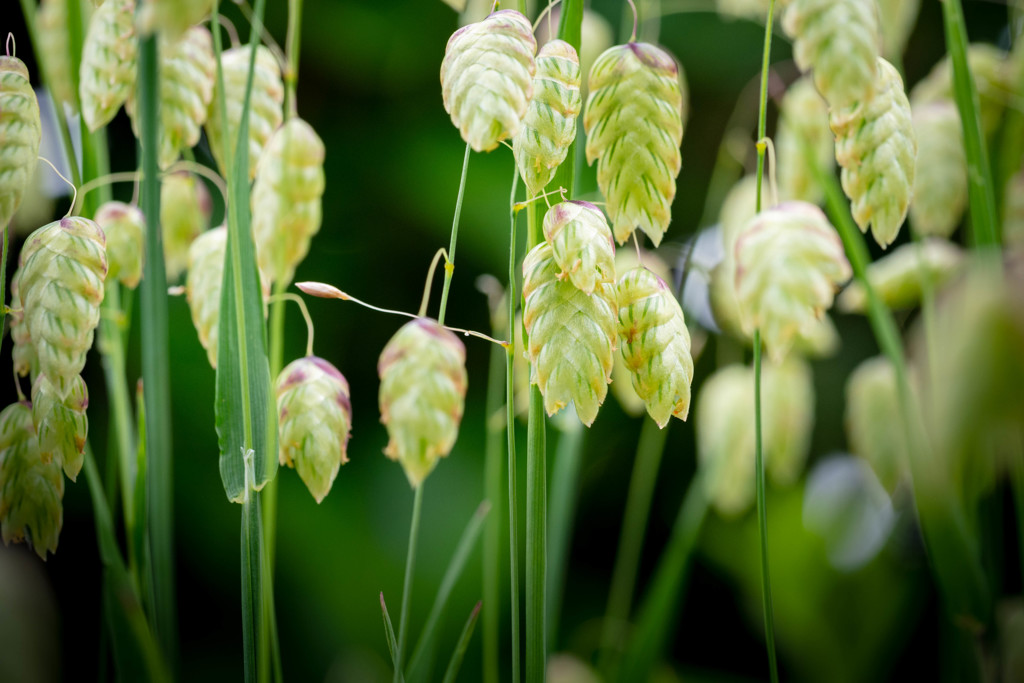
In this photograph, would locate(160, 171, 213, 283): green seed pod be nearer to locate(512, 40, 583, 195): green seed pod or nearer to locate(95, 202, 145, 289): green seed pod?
locate(95, 202, 145, 289): green seed pod

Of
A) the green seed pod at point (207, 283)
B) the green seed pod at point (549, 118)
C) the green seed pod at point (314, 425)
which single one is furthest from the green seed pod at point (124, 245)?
the green seed pod at point (549, 118)

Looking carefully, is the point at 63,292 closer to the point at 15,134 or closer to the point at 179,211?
the point at 15,134

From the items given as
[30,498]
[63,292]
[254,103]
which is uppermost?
[254,103]

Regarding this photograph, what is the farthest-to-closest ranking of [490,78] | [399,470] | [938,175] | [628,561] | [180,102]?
[399,470] → [628,561] → [938,175] → [180,102] → [490,78]

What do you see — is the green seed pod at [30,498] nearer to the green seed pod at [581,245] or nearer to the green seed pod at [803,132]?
the green seed pod at [581,245]

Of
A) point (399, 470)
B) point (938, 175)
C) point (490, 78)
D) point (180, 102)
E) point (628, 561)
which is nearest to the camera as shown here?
point (490, 78)

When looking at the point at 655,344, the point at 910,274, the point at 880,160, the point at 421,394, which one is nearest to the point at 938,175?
the point at 910,274

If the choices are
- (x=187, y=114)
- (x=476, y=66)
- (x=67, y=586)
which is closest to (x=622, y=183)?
(x=476, y=66)
